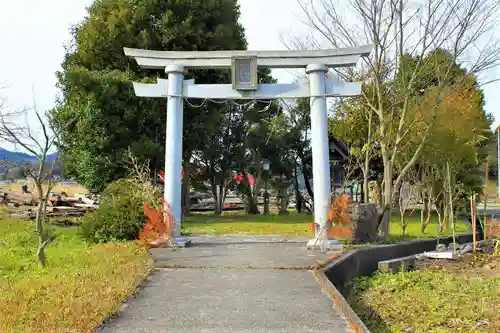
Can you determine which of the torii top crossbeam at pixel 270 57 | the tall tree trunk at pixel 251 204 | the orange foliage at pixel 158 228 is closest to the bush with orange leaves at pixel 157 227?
the orange foliage at pixel 158 228

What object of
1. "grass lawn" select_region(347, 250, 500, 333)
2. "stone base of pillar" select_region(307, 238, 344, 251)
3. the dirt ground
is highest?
"stone base of pillar" select_region(307, 238, 344, 251)

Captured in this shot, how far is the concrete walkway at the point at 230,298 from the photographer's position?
4.92 meters

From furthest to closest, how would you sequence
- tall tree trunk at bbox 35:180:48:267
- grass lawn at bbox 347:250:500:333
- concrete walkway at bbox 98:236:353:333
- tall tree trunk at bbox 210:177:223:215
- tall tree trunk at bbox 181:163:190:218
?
tall tree trunk at bbox 210:177:223:215, tall tree trunk at bbox 181:163:190:218, tall tree trunk at bbox 35:180:48:267, grass lawn at bbox 347:250:500:333, concrete walkway at bbox 98:236:353:333

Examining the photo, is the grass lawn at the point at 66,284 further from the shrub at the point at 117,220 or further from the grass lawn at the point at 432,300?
the grass lawn at the point at 432,300

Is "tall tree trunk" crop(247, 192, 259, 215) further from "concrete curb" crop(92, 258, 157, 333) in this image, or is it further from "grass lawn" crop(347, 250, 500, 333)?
"concrete curb" crop(92, 258, 157, 333)

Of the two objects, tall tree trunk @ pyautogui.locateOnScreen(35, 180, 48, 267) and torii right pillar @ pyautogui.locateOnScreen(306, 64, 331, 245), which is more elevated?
torii right pillar @ pyautogui.locateOnScreen(306, 64, 331, 245)

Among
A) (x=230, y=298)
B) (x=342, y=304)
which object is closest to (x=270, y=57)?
(x=230, y=298)

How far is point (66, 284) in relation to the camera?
6465 millimetres

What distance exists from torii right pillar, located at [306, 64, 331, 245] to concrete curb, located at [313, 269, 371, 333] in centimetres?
318

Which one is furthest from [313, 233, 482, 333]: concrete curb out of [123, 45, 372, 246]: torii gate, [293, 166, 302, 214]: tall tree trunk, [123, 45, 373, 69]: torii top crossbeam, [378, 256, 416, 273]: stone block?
[293, 166, 302, 214]: tall tree trunk

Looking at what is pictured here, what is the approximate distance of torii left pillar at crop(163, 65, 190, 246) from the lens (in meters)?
11.1

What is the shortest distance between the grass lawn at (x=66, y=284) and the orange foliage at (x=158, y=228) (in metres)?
0.43

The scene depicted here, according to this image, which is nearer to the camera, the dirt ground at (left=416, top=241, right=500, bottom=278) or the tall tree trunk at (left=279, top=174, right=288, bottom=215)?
the dirt ground at (left=416, top=241, right=500, bottom=278)

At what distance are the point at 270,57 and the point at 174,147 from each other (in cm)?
267
